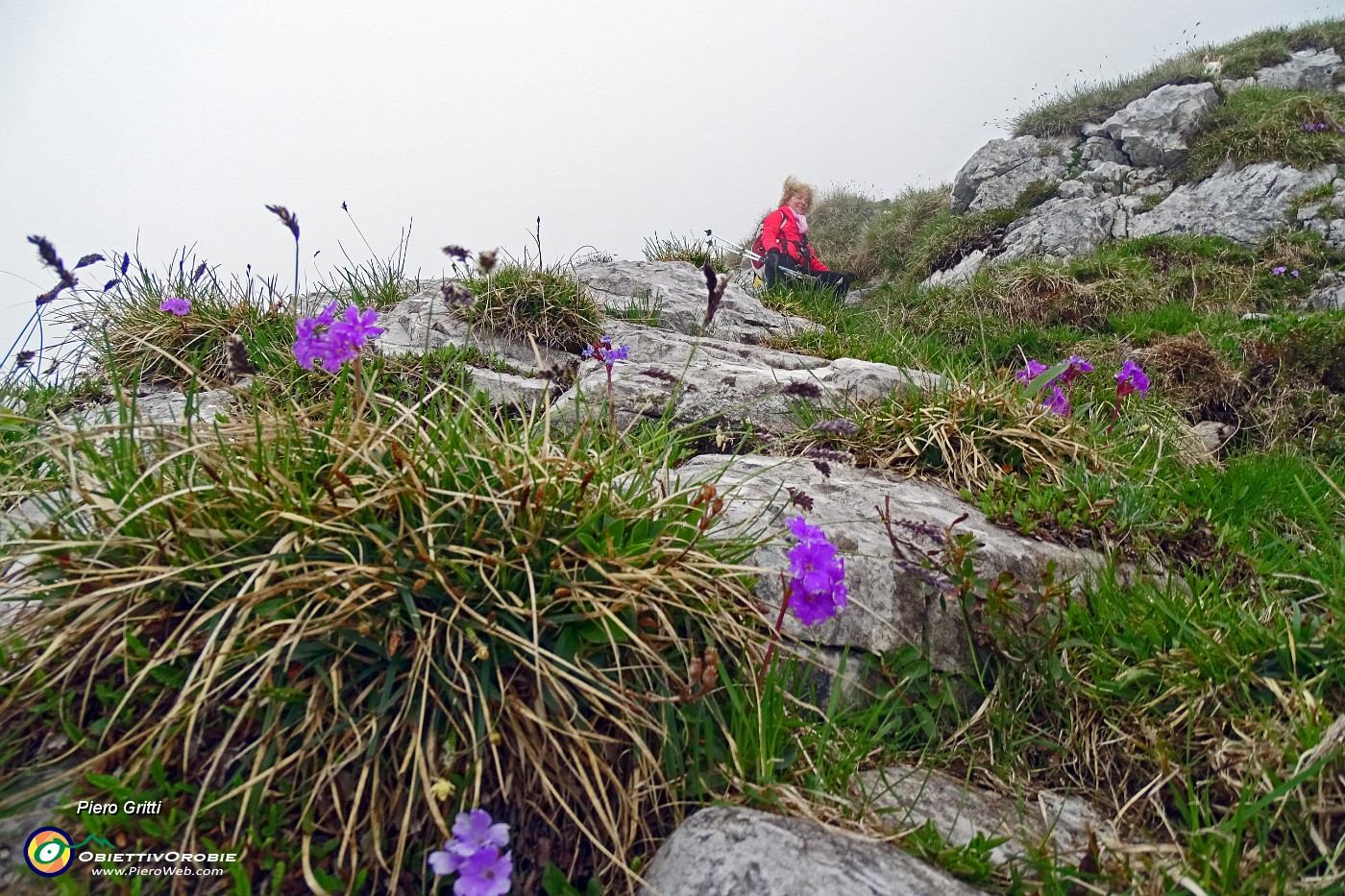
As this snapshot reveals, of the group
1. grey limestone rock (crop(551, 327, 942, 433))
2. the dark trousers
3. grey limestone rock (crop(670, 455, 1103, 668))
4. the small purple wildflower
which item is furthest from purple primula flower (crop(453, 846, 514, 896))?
the dark trousers

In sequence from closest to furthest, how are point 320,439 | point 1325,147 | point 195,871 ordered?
point 195,871 → point 320,439 → point 1325,147

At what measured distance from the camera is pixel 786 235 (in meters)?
10.8

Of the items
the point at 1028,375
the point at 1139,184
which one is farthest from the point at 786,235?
the point at 1028,375

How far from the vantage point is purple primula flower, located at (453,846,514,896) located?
1.34m

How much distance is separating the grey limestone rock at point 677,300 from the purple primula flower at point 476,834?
5292 mm

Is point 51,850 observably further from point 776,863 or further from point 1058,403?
point 1058,403

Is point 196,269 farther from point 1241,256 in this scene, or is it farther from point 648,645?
point 1241,256

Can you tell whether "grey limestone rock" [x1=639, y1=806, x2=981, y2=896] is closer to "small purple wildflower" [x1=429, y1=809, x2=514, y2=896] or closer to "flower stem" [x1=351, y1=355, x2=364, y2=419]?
"small purple wildflower" [x1=429, y1=809, x2=514, y2=896]

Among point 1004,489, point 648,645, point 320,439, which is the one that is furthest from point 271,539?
point 1004,489

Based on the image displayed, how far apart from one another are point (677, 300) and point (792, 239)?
4.50 meters

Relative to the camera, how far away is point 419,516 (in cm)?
186

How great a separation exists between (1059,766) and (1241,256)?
29.1 feet

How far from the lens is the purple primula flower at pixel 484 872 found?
1.34 metres

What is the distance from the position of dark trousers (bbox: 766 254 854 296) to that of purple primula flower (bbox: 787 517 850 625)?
7.86m
